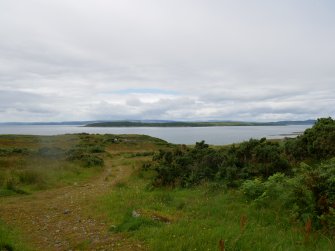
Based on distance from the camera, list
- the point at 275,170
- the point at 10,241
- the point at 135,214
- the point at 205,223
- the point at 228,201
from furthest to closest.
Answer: the point at 275,170 → the point at 228,201 → the point at 135,214 → the point at 205,223 → the point at 10,241

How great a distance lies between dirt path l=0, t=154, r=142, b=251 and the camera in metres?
8.20

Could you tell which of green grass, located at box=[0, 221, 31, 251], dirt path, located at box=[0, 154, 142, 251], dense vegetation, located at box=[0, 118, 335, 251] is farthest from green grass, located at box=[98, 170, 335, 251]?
green grass, located at box=[0, 221, 31, 251]

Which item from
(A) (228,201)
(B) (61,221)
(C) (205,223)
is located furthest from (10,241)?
(A) (228,201)

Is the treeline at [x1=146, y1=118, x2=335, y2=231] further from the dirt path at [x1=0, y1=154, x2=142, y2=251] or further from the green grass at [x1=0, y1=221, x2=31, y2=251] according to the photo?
the green grass at [x1=0, y1=221, x2=31, y2=251]

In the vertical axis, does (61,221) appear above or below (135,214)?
below

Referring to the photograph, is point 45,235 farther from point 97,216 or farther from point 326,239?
point 326,239

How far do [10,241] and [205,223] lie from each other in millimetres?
4625

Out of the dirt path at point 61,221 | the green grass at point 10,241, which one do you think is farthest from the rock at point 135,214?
the green grass at point 10,241

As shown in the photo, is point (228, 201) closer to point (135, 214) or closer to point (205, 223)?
point (205, 223)

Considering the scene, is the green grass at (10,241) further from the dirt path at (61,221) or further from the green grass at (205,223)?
the green grass at (205,223)

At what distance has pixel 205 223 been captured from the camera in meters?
8.70

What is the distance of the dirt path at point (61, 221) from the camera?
8195 mm

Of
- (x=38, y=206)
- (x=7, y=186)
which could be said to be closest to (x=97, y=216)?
(x=38, y=206)

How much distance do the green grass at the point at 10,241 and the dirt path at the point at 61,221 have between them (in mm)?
277
